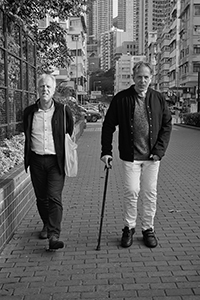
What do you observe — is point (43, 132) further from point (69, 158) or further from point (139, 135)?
point (139, 135)

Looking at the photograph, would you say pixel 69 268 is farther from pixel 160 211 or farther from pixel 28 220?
pixel 160 211

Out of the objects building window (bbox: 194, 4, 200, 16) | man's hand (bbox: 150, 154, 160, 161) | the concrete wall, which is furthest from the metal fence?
building window (bbox: 194, 4, 200, 16)

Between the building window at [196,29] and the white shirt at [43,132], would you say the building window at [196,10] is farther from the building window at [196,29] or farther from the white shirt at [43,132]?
the white shirt at [43,132]

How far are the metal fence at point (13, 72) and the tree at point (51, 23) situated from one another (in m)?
0.35

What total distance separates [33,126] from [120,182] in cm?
455

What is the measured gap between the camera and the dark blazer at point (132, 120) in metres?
4.84

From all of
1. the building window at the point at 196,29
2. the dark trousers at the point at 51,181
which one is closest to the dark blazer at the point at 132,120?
the dark trousers at the point at 51,181

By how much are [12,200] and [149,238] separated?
167 cm

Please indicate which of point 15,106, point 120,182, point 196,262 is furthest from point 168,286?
point 15,106

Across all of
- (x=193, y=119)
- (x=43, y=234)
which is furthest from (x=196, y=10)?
(x=43, y=234)

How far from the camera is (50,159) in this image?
15.9ft

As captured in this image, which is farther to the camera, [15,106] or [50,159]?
Answer: [15,106]

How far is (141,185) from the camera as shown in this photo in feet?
16.9

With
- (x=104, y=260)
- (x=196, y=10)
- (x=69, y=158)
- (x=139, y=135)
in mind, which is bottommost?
(x=104, y=260)
